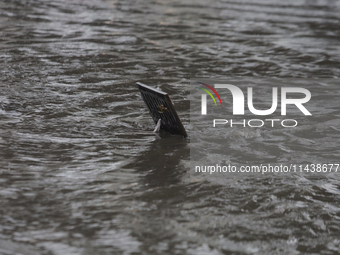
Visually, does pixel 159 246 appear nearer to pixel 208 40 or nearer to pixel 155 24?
pixel 208 40

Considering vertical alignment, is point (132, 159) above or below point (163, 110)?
below

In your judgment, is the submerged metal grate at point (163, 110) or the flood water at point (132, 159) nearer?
the flood water at point (132, 159)

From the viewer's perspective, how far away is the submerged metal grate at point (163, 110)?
4.68 m

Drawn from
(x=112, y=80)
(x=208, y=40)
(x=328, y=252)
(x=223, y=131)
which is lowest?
(x=328, y=252)

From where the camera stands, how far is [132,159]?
4.43m

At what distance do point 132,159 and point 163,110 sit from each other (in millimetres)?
705

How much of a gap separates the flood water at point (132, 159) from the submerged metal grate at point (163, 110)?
0.49 feet

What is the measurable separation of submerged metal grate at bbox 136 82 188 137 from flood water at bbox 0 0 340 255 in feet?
0.49

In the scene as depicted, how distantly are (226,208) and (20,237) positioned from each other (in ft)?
5.21

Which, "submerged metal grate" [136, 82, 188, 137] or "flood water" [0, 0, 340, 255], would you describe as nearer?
"flood water" [0, 0, 340, 255]

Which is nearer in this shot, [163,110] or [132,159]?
[132,159]

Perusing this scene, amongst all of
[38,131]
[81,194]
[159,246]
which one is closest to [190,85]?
[38,131]

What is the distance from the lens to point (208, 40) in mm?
10711

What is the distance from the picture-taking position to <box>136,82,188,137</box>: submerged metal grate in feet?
15.4
